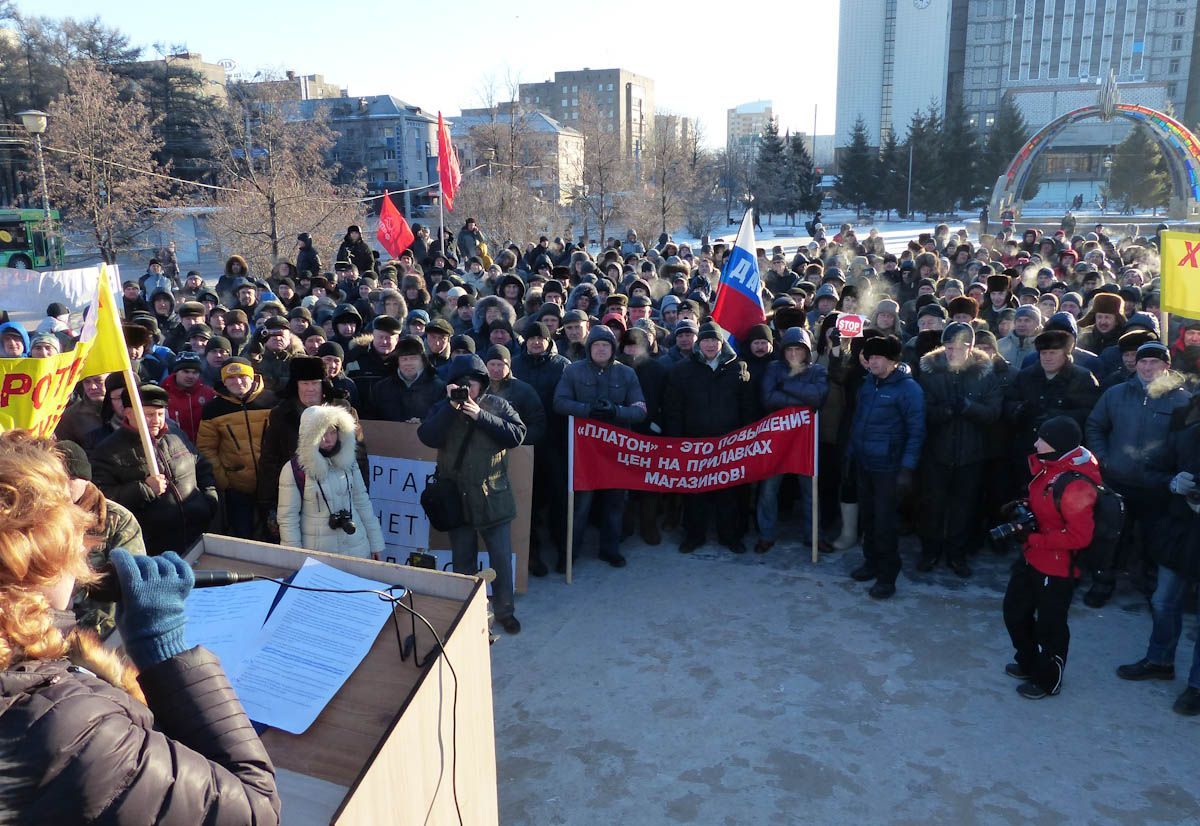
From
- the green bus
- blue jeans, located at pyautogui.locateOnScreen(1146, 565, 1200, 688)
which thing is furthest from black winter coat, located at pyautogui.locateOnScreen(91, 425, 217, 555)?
the green bus

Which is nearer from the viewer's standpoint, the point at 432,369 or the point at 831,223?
the point at 432,369

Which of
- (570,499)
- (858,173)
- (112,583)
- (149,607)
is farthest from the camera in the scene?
(858,173)

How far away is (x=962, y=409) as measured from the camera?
6.56 metres

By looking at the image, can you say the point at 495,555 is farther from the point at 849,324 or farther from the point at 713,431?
the point at 849,324

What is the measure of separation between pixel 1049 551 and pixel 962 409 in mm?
1894

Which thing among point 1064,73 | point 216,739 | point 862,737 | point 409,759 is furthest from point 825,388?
point 1064,73

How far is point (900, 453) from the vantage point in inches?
259

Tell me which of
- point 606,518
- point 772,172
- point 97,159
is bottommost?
point 606,518

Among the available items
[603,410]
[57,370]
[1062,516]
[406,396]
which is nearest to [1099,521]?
[1062,516]

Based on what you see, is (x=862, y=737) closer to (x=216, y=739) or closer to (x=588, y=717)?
(x=588, y=717)

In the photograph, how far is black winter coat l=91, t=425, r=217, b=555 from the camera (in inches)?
206

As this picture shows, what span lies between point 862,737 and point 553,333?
5.58 meters

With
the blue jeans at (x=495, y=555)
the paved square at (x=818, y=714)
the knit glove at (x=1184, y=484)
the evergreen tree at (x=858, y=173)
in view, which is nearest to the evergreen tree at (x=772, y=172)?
the evergreen tree at (x=858, y=173)

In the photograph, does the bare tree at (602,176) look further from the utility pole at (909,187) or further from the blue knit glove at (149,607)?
the blue knit glove at (149,607)
